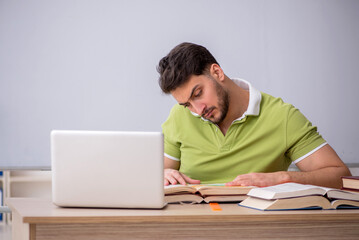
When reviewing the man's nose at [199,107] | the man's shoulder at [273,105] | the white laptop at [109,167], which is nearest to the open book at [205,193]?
the white laptop at [109,167]

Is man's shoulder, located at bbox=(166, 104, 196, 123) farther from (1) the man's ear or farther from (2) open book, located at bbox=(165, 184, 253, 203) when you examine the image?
(2) open book, located at bbox=(165, 184, 253, 203)

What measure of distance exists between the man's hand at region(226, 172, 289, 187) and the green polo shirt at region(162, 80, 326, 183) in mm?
346

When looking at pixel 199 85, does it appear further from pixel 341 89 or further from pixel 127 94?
pixel 341 89

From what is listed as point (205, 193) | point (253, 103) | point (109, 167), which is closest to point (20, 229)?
point (109, 167)

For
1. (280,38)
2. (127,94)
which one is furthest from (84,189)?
(280,38)

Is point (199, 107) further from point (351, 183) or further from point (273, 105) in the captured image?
point (351, 183)

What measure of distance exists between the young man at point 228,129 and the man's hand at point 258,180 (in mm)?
240

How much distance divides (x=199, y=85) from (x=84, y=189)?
2.54ft

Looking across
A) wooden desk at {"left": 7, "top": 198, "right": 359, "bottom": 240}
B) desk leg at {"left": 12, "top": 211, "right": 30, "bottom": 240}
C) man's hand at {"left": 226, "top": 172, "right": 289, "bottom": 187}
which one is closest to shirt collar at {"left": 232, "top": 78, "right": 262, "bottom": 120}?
man's hand at {"left": 226, "top": 172, "right": 289, "bottom": 187}

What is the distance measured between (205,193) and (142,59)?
264 cm

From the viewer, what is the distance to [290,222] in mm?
1254

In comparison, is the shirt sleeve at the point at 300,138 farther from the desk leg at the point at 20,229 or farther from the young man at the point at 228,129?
the desk leg at the point at 20,229

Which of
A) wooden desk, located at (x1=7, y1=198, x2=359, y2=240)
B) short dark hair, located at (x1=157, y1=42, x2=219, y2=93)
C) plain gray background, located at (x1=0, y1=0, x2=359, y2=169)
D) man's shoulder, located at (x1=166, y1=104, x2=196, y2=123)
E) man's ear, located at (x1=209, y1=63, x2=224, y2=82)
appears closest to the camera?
wooden desk, located at (x1=7, y1=198, x2=359, y2=240)

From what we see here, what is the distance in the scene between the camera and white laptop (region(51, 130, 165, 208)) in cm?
124
